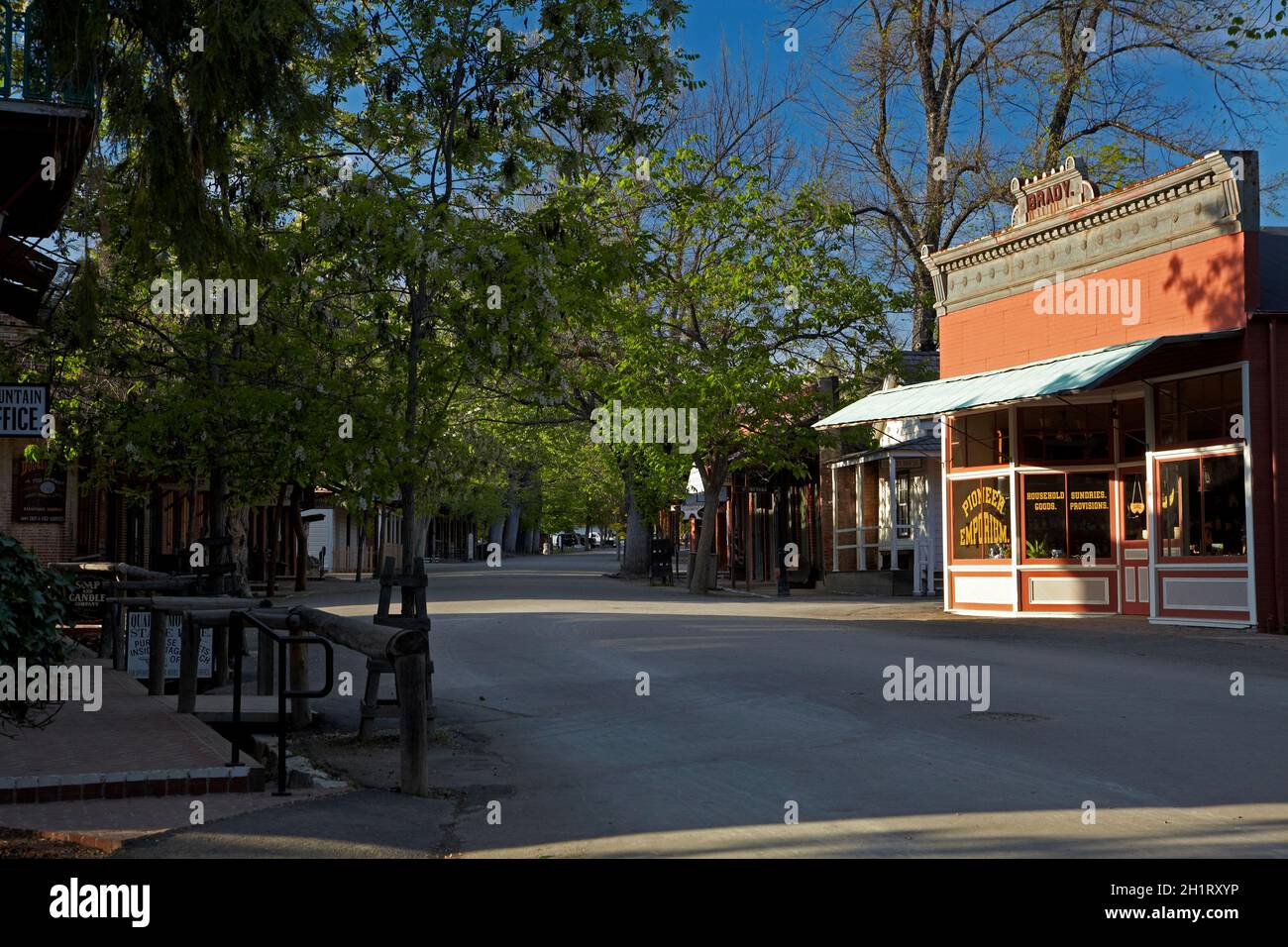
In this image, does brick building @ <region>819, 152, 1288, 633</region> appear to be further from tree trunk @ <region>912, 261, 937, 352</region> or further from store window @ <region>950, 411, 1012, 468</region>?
tree trunk @ <region>912, 261, 937, 352</region>

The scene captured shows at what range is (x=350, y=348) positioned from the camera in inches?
480

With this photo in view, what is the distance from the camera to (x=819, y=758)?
9109 mm

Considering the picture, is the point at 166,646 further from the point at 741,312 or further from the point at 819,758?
the point at 741,312

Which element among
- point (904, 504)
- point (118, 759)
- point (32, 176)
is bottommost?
point (118, 759)

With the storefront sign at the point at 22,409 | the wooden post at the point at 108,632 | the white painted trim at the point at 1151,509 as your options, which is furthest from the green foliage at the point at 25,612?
the white painted trim at the point at 1151,509

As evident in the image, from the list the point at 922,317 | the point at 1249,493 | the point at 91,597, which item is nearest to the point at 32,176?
the point at 91,597

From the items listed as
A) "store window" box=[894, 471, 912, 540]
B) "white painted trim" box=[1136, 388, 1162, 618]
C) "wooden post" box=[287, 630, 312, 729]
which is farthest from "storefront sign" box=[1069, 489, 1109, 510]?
"wooden post" box=[287, 630, 312, 729]

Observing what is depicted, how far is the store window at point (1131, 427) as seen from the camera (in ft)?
73.8

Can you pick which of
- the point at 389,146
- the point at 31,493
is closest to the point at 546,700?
the point at 389,146

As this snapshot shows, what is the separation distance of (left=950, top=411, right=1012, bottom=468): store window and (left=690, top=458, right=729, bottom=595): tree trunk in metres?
8.93

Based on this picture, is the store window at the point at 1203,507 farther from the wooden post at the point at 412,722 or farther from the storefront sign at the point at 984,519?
the wooden post at the point at 412,722

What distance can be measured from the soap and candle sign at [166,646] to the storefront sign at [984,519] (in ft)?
51.1

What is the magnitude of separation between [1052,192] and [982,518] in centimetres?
600
